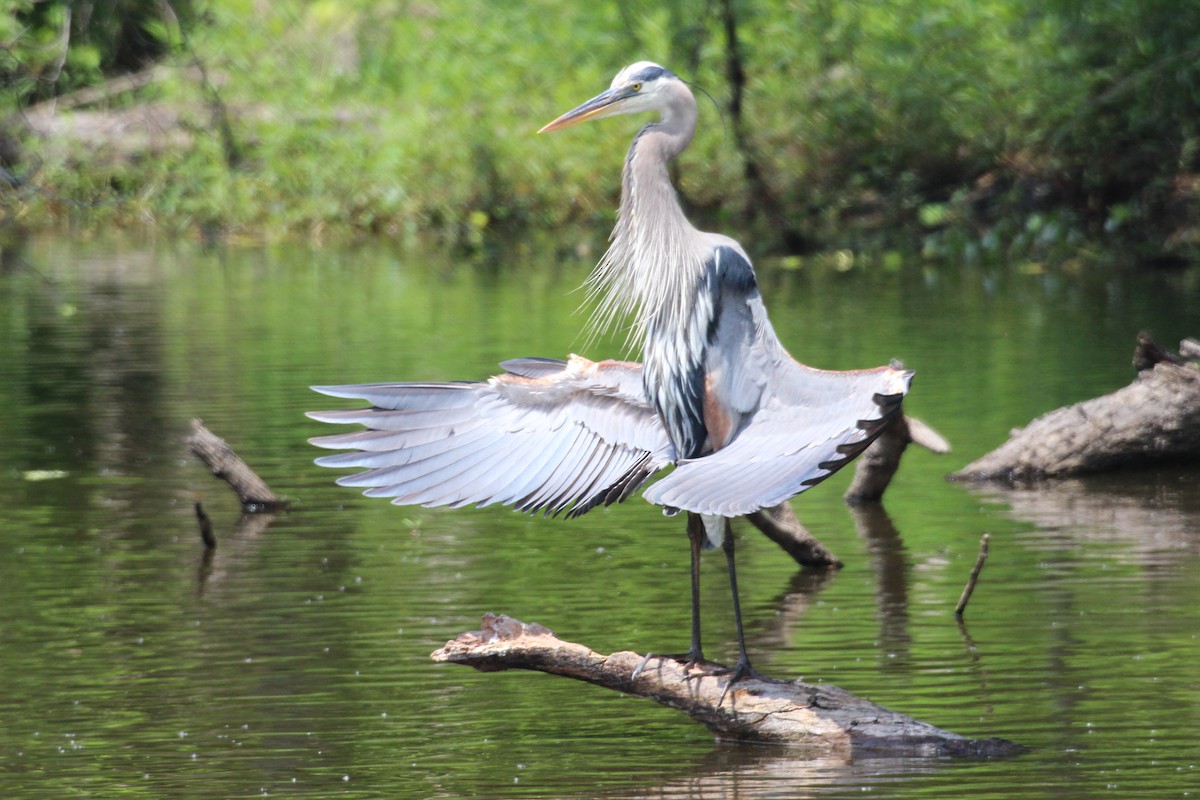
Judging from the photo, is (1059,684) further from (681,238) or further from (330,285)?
(330,285)

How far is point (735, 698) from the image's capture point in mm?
6035

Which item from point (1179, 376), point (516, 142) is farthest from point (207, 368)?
point (516, 142)

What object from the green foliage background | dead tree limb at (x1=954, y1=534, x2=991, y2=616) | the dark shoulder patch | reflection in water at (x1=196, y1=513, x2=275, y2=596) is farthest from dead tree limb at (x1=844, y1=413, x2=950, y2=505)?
the green foliage background

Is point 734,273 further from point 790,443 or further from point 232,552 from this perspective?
point 232,552

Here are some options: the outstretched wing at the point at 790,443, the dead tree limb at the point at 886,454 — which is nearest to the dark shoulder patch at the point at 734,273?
the outstretched wing at the point at 790,443

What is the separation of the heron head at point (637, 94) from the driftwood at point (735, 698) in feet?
5.49

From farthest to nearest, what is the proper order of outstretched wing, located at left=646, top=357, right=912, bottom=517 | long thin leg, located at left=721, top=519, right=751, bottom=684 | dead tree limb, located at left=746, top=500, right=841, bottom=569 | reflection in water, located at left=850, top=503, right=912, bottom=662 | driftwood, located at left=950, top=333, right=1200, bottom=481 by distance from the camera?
driftwood, located at left=950, top=333, right=1200, bottom=481 < dead tree limb, located at left=746, top=500, right=841, bottom=569 < reflection in water, located at left=850, top=503, right=912, bottom=662 < long thin leg, located at left=721, top=519, right=751, bottom=684 < outstretched wing, located at left=646, top=357, right=912, bottom=517

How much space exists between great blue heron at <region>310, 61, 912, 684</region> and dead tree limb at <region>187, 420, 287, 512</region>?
332cm

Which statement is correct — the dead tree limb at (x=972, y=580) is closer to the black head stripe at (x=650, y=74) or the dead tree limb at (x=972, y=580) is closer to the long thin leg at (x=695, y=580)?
the long thin leg at (x=695, y=580)

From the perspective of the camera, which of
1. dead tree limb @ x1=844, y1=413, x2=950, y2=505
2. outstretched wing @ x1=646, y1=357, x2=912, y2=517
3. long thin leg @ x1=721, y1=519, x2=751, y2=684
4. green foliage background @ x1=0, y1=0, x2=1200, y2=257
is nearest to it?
outstretched wing @ x1=646, y1=357, x2=912, y2=517

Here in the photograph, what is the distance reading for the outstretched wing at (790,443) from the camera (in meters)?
5.21

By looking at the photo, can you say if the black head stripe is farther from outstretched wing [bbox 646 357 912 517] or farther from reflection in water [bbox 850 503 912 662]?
reflection in water [bbox 850 503 912 662]

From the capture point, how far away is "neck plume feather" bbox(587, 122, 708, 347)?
6.18m

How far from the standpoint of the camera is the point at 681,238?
620 centimetres
